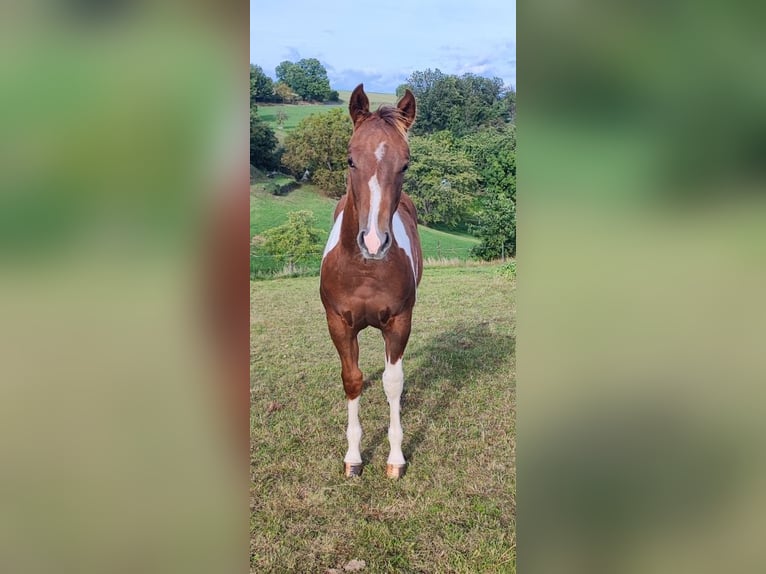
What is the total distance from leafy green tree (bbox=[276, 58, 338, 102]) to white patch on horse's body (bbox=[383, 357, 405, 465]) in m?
1.48

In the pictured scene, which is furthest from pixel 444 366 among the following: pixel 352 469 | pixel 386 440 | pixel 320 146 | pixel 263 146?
pixel 263 146

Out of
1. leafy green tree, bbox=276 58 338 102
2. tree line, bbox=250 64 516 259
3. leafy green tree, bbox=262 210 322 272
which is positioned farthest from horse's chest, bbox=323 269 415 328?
leafy green tree, bbox=276 58 338 102

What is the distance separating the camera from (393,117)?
2.18 meters

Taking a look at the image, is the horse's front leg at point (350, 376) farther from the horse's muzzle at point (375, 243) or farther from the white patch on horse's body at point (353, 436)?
the horse's muzzle at point (375, 243)

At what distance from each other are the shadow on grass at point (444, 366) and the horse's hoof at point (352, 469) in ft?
1.33

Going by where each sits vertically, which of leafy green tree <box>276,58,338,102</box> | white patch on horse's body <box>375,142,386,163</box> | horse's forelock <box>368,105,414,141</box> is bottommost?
white patch on horse's body <box>375,142,386,163</box>

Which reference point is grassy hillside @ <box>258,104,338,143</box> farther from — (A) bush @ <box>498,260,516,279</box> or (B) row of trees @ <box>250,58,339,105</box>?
(A) bush @ <box>498,260,516,279</box>

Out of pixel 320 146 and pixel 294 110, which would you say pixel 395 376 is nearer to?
pixel 320 146

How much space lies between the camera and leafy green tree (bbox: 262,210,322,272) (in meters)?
2.94
